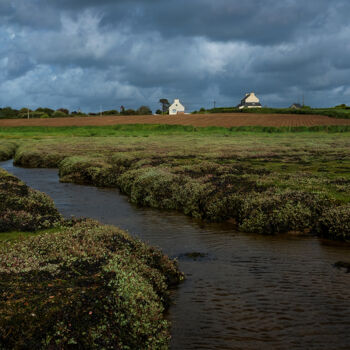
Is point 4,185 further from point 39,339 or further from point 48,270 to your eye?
point 39,339

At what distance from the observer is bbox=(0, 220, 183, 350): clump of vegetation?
6.52m

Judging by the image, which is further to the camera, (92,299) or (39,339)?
(92,299)

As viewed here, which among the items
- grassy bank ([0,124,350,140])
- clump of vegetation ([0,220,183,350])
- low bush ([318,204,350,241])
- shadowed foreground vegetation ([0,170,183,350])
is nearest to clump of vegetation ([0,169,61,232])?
shadowed foreground vegetation ([0,170,183,350])

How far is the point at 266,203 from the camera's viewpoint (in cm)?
1659

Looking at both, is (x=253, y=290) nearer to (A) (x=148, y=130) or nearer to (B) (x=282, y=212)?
(B) (x=282, y=212)

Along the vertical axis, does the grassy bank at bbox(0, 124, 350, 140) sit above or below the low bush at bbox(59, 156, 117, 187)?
above

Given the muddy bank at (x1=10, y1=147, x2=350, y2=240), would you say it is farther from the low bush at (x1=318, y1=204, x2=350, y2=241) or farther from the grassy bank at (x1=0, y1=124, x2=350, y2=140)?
the grassy bank at (x1=0, y1=124, x2=350, y2=140)

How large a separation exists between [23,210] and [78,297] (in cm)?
768

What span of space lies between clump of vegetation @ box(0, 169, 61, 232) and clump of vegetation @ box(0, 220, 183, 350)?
2296 mm

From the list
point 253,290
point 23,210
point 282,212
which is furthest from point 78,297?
point 282,212

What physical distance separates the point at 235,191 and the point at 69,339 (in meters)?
13.6

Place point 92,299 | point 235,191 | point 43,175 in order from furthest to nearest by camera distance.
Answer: point 43,175, point 235,191, point 92,299

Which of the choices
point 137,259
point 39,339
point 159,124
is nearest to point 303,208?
point 137,259

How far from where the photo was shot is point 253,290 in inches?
407
